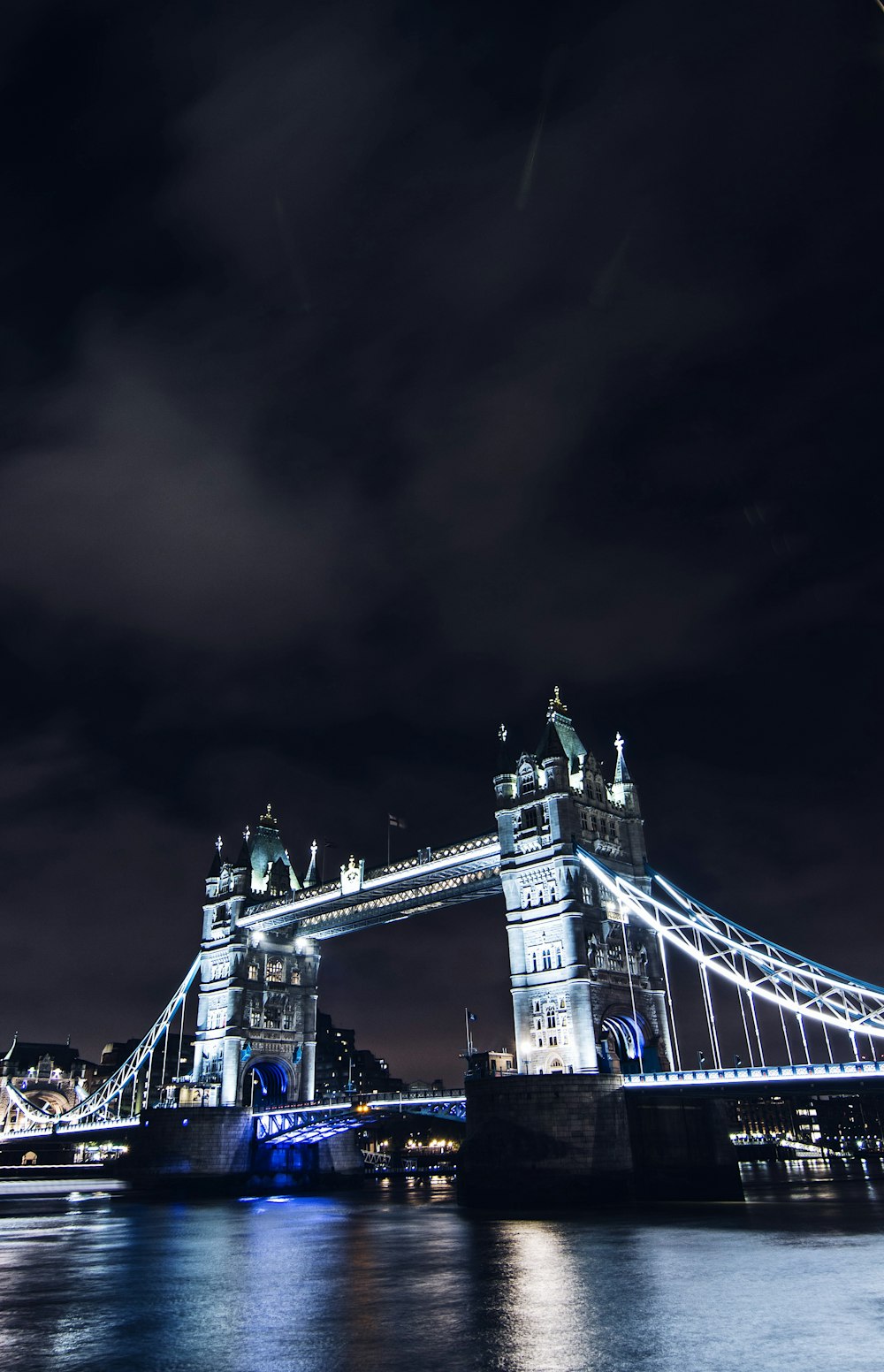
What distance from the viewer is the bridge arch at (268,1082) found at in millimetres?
87438

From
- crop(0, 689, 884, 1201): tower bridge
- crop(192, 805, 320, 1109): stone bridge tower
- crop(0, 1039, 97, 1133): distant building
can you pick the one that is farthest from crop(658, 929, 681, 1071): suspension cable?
crop(0, 1039, 97, 1133): distant building

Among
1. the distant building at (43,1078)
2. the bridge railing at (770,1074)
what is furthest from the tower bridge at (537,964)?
the distant building at (43,1078)

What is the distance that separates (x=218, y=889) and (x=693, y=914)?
52.9m

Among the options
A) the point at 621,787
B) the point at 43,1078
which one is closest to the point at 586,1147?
the point at 621,787

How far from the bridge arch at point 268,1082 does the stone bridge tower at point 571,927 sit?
3660 cm

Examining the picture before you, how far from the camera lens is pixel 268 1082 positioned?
306 feet

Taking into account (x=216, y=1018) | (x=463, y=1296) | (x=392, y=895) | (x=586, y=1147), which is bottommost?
(x=463, y=1296)

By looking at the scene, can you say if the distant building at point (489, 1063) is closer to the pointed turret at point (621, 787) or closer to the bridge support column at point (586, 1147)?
the bridge support column at point (586, 1147)

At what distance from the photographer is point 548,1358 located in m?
17.1

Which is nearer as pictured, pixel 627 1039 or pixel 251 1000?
pixel 627 1039

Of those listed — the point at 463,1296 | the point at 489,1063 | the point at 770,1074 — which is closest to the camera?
the point at 463,1296

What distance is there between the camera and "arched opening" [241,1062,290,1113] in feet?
287

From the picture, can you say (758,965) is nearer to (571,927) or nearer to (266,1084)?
(571,927)

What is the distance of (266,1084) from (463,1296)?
74.4 m
